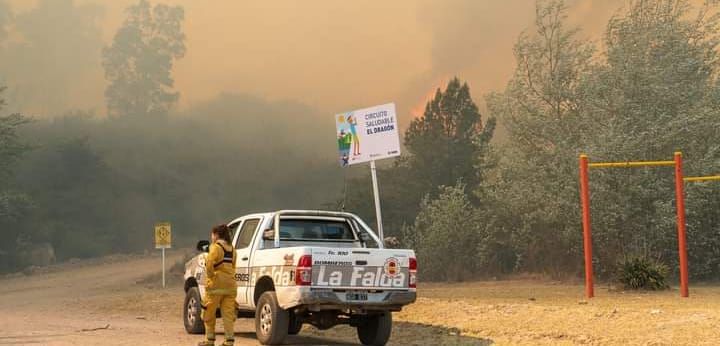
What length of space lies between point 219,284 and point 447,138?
31418 millimetres

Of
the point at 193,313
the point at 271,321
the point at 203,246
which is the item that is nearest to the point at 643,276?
the point at 193,313

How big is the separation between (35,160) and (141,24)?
25.5 meters

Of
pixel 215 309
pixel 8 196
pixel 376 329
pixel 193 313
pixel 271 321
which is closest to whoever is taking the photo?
pixel 215 309

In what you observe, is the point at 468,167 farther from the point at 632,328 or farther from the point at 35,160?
the point at 35,160

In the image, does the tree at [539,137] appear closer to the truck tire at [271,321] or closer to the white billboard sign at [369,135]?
the white billboard sign at [369,135]

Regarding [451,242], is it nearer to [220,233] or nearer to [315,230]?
[315,230]

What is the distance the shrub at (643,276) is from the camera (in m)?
21.4

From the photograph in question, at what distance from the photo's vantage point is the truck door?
14484 millimetres

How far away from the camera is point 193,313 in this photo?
51.8 feet

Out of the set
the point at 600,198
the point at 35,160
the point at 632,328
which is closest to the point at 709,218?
the point at 600,198

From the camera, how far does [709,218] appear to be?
27.2 metres

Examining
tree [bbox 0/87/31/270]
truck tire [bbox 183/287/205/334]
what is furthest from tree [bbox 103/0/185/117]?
truck tire [bbox 183/287/205/334]

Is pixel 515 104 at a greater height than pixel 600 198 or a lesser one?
greater

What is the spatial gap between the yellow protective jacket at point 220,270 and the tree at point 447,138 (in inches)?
1176
